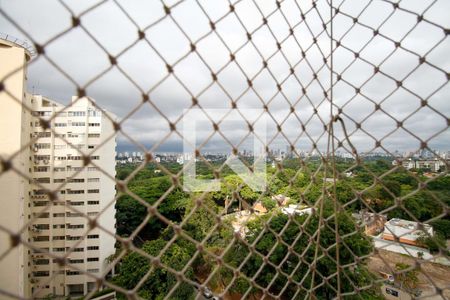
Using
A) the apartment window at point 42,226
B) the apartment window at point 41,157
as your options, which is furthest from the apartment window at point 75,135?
the apartment window at point 42,226

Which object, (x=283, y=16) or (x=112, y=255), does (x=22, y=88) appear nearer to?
(x=112, y=255)

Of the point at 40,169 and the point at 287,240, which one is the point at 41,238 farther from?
the point at 287,240

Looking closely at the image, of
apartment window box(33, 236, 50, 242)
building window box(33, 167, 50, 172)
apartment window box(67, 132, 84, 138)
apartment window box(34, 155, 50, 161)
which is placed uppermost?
apartment window box(67, 132, 84, 138)

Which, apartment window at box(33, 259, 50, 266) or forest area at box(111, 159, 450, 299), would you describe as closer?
forest area at box(111, 159, 450, 299)

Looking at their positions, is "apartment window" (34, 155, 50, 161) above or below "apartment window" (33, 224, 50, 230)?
above

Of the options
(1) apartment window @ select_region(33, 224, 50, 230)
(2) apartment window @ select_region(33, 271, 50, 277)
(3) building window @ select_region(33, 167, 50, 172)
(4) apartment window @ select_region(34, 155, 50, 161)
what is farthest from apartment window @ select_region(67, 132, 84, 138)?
(2) apartment window @ select_region(33, 271, 50, 277)

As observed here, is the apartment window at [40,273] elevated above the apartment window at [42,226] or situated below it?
below

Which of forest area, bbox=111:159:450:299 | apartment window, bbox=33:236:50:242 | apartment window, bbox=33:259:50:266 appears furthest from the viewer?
apartment window, bbox=33:259:50:266

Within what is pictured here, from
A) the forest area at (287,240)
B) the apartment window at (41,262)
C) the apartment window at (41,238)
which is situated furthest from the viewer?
the apartment window at (41,262)

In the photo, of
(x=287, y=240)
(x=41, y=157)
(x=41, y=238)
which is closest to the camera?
(x=287, y=240)

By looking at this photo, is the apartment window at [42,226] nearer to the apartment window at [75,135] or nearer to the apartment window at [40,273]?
the apartment window at [40,273]

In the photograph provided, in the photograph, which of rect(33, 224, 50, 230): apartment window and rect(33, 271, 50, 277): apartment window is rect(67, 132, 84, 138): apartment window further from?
rect(33, 271, 50, 277): apartment window

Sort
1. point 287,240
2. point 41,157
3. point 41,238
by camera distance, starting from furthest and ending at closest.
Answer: point 41,157, point 41,238, point 287,240

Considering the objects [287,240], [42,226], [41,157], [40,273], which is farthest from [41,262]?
[287,240]
